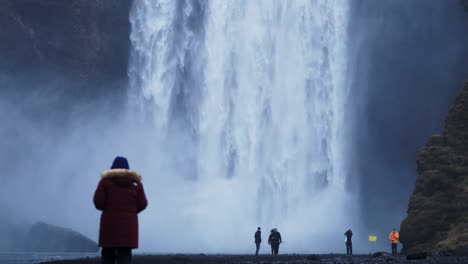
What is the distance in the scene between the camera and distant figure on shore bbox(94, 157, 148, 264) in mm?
7516

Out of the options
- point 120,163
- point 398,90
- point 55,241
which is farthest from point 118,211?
point 398,90

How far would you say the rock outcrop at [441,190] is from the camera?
87.6 ft

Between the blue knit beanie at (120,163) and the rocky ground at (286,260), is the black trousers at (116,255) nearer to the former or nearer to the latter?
the blue knit beanie at (120,163)

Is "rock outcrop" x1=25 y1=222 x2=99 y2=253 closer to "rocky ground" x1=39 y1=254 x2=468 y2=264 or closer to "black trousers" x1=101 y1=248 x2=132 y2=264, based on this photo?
"rocky ground" x1=39 y1=254 x2=468 y2=264

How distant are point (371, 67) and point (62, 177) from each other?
2940 centimetres

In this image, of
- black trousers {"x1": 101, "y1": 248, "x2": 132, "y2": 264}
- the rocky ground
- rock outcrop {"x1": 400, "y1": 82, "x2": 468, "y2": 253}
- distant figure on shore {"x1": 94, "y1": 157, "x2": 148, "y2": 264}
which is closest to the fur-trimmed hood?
distant figure on shore {"x1": 94, "y1": 157, "x2": 148, "y2": 264}

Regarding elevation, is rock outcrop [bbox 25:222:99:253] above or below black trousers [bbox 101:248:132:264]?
above

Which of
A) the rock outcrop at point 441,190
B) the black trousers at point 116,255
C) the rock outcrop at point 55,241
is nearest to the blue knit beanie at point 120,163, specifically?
the black trousers at point 116,255

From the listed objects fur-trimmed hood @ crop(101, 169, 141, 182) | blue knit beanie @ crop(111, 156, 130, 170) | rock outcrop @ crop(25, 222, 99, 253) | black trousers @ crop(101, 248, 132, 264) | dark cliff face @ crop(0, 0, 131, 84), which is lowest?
black trousers @ crop(101, 248, 132, 264)

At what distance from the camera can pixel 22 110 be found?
197 feet

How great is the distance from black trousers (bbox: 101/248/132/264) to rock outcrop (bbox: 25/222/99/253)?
124ft

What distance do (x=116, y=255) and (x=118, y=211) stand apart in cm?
52

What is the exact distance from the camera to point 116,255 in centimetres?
763

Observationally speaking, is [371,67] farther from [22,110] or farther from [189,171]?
[22,110]
